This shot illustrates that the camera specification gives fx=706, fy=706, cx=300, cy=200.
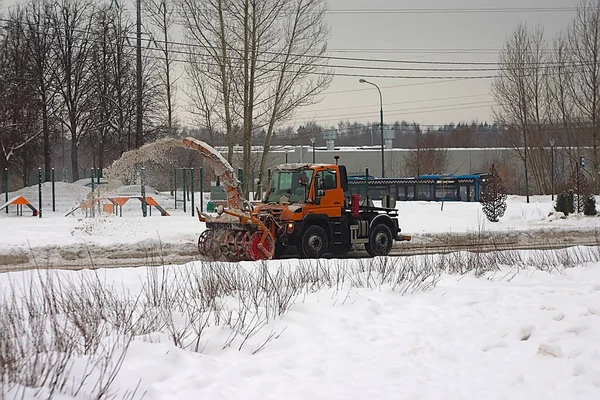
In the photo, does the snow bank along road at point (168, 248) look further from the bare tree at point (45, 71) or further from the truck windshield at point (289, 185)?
the bare tree at point (45, 71)

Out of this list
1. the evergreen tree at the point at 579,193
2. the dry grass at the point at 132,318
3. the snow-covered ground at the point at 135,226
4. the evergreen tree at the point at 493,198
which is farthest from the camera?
the evergreen tree at the point at 579,193

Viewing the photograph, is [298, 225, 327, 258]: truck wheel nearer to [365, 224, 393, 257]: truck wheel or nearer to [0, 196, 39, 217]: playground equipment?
[365, 224, 393, 257]: truck wheel

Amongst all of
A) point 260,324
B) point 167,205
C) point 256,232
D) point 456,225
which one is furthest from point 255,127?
point 260,324

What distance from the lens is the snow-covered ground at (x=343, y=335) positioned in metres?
5.98

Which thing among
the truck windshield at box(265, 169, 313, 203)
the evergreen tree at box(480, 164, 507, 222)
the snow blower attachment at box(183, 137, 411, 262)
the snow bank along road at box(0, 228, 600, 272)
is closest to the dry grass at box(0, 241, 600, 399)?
the snow bank along road at box(0, 228, 600, 272)

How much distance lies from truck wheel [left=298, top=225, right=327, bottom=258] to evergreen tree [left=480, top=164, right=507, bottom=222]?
1336 cm

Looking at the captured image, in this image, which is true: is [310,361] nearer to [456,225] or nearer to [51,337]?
[51,337]

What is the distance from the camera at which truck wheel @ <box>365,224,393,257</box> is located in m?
19.1

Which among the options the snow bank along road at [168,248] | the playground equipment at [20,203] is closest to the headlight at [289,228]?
the snow bank along road at [168,248]

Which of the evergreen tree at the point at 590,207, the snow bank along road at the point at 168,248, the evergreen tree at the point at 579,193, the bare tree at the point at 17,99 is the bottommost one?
the snow bank along road at the point at 168,248

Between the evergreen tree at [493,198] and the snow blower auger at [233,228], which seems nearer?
the snow blower auger at [233,228]

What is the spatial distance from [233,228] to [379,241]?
4506 millimetres

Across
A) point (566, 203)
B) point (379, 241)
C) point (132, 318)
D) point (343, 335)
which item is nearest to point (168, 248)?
point (379, 241)

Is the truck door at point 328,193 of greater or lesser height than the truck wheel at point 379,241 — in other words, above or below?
above
